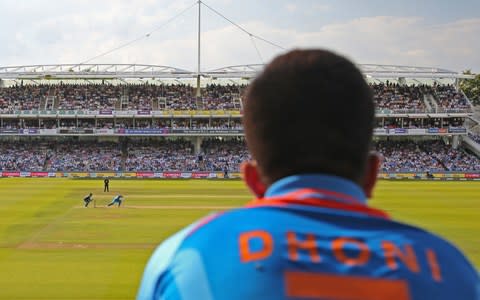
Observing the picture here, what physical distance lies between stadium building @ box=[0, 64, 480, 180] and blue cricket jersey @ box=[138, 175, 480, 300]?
47.7 meters

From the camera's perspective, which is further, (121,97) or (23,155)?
(121,97)

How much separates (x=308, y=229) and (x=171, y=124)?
54375mm

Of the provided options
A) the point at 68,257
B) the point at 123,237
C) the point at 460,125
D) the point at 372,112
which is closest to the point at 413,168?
the point at 460,125

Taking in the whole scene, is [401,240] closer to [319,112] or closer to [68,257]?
[319,112]

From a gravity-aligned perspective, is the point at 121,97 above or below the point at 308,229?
above

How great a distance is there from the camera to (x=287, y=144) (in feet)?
4.44

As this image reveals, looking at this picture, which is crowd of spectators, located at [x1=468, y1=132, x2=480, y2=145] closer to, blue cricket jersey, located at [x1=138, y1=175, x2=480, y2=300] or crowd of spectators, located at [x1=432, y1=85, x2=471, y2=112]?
crowd of spectators, located at [x1=432, y1=85, x2=471, y2=112]

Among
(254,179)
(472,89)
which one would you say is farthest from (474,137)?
(254,179)

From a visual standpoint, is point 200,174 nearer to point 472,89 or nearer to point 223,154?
point 223,154

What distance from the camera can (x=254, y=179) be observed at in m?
1.46

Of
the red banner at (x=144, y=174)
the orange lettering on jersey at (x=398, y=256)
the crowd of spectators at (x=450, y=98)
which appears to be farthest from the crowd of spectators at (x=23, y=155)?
the orange lettering on jersey at (x=398, y=256)

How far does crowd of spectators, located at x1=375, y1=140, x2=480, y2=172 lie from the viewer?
48375 mm

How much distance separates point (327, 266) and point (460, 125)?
192 feet

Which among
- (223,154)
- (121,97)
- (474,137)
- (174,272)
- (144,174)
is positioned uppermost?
(121,97)
